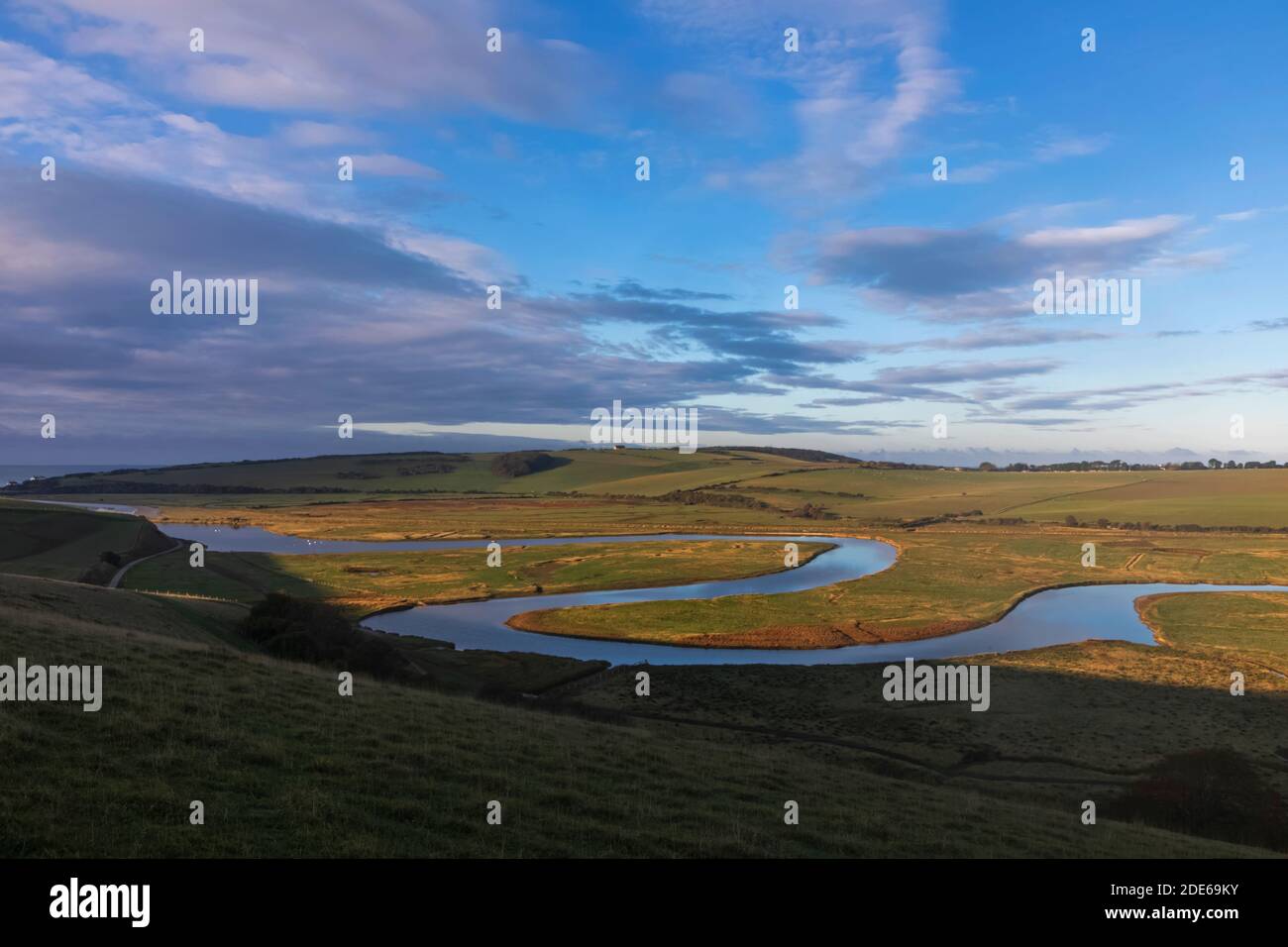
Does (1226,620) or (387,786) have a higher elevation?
(387,786)

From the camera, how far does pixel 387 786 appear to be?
12.2 metres

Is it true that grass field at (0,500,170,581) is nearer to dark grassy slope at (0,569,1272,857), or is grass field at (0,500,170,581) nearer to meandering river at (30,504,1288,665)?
meandering river at (30,504,1288,665)

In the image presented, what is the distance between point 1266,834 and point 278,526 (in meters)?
150

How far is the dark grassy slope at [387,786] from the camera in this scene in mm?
9602

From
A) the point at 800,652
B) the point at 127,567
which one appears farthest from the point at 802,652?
the point at 127,567

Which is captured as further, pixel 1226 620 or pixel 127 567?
pixel 127 567

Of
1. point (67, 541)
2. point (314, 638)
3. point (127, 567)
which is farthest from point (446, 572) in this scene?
point (314, 638)

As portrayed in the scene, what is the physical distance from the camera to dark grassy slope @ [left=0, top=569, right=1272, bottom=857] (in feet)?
31.5

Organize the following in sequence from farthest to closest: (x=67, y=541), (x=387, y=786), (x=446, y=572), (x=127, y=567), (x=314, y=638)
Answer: (x=446, y=572) < (x=67, y=541) < (x=127, y=567) < (x=314, y=638) < (x=387, y=786)

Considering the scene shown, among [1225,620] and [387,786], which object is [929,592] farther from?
[387,786]

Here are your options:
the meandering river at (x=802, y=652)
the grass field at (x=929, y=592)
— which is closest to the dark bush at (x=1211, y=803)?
the meandering river at (x=802, y=652)

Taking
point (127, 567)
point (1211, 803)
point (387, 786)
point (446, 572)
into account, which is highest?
point (387, 786)

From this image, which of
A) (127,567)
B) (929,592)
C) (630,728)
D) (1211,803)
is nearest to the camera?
(630,728)

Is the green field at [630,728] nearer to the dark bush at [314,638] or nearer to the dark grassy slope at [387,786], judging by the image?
the dark grassy slope at [387,786]
